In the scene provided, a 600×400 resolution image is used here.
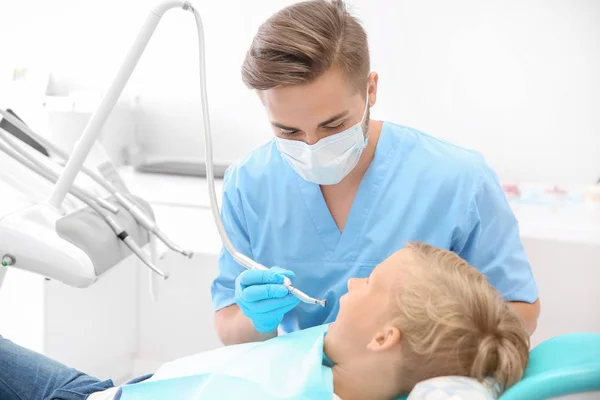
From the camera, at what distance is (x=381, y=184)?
1.55m

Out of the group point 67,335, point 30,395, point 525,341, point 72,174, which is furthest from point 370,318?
Result: point 67,335

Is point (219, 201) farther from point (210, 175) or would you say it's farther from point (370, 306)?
point (370, 306)

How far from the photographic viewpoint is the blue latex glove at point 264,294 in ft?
4.33

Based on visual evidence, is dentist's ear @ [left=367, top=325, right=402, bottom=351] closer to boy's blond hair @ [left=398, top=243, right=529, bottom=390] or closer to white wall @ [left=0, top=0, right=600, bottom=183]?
boy's blond hair @ [left=398, top=243, right=529, bottom=390]

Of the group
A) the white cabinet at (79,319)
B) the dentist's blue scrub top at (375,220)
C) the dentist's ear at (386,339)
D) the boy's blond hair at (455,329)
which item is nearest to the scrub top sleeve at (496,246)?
the dentist's blue scrub top at (375,220)

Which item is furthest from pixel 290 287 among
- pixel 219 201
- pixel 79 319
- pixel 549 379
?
pixel 79 319

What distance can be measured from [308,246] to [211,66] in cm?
162

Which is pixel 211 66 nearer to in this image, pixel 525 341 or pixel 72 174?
pixel 72 174

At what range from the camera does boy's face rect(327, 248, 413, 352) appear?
1279 millimetres

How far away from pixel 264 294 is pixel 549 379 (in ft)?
1.75

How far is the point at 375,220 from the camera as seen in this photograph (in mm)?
1535

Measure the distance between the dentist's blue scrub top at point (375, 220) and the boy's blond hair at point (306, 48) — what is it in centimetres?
25

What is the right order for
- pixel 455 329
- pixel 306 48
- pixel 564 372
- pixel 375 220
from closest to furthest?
1. pixel 564 372
2. pixel 455 329
3. pixel 306 48
4. pixel 375 220

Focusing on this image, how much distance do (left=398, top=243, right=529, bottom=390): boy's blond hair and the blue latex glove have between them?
23cm
